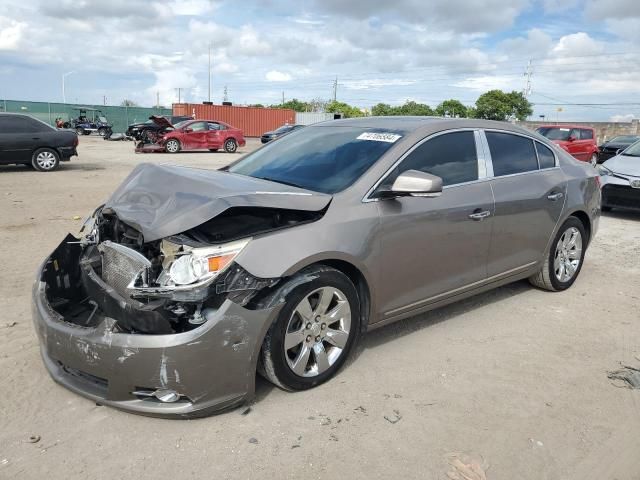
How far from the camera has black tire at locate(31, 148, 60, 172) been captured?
1445 centimetres

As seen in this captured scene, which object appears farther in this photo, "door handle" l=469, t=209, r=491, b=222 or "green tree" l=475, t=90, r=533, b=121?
"green tree" l=475, t=90, r=533, b=121

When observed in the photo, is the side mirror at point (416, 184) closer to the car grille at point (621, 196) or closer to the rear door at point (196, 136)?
the car grille at point (621, 196)

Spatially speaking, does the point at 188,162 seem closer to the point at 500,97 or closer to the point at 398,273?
the point at 398,273

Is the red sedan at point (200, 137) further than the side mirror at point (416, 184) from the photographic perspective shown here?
Yes

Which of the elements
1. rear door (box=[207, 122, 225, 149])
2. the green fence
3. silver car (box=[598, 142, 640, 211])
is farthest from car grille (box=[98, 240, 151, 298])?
the green fence

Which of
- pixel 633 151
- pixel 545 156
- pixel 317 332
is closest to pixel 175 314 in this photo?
pixel 317 332

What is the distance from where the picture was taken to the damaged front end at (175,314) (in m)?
2.78

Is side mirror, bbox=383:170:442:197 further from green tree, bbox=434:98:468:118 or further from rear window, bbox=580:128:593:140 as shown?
green tree, bbox=434:98:468:118

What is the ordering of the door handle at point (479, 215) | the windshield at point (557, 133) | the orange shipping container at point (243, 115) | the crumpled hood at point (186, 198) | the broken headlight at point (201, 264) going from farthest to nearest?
1. the orange shipping container at point (243, 115)
2. the windshield at point (557, 133)
3. the door handle at point (479, 215)
4. the crumpled hood at point (186, 198)
5. the broken headlight at point (201, 264)

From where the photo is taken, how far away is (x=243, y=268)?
9.50ft

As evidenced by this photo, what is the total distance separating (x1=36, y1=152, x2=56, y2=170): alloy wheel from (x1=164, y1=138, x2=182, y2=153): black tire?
8.27 metres

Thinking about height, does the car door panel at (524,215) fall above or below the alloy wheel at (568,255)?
above

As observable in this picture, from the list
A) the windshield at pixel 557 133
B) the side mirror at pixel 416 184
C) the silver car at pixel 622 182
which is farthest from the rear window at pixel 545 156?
the windshield at pixel 557 133

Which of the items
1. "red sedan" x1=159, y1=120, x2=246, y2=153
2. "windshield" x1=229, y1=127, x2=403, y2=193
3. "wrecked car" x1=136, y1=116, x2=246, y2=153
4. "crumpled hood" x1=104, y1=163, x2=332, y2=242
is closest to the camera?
"crumpled hood" x1=104, y1=163, x2=332, y2=242
